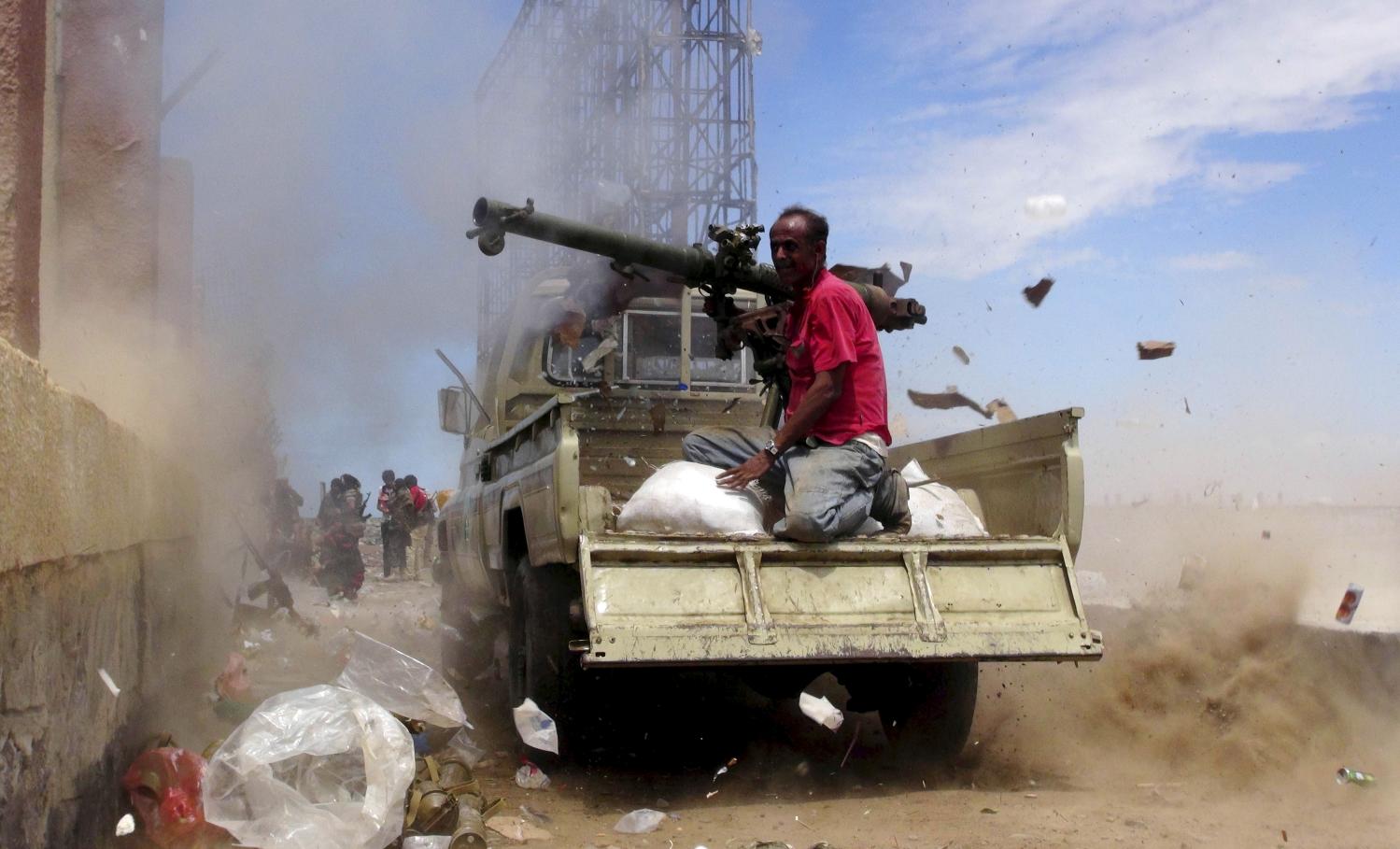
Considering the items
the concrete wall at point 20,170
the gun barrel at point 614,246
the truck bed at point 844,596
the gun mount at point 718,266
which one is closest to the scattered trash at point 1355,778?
the truck bed at point 844,596

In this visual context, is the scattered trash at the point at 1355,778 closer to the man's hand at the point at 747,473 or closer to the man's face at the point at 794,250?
the man's hand at the point at 747,473

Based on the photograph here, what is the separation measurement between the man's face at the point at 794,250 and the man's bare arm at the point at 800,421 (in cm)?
44

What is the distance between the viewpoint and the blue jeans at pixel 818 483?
4.47 metres

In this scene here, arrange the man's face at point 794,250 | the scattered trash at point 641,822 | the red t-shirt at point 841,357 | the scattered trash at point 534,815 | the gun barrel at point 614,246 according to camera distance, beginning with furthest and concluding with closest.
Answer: the gun barrel at point 614,246 < the man's face at point 794,250 < the red t-shirt at point 841,357 < the scattered trash at point 534,815 < the scattered trash at point 641,822

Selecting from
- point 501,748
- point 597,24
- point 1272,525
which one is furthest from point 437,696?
point 597,24

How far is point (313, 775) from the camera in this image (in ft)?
12.3

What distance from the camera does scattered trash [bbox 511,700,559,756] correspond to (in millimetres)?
4886

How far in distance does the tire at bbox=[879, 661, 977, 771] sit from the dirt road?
117 mm

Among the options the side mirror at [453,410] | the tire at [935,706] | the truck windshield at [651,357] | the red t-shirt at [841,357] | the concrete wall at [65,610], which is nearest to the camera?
the concrete wall at [65,610]

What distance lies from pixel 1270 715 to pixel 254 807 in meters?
3.97

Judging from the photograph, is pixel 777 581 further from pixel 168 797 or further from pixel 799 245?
pixel 168 797

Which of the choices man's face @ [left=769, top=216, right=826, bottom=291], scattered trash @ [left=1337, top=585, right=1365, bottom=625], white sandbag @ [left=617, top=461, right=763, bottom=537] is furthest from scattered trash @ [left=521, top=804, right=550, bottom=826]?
scattered trash @ [left=1337, top=585, right=1365, bottom=625]

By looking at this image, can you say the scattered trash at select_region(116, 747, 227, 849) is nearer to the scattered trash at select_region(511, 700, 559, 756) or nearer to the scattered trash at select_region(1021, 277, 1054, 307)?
the scattered trash at select_region(511, 700, 559, 756)

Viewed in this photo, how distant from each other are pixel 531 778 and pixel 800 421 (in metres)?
1.78
